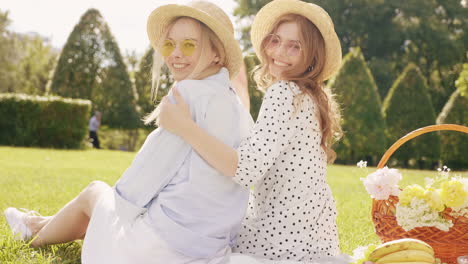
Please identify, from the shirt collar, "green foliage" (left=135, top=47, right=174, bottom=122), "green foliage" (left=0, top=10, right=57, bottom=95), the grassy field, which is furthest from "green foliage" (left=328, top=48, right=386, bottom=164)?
"green foliage" (left=0, top=10, right=57, bottom=95)

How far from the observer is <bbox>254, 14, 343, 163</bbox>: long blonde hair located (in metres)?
2.92

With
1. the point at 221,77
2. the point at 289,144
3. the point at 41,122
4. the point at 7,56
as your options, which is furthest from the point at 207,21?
the point at 7,56

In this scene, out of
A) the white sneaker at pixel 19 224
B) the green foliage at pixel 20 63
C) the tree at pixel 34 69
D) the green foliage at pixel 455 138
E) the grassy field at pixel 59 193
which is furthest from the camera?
the green foliage at pixel 20 63

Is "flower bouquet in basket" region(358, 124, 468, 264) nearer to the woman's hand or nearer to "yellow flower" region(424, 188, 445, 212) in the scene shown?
"yellow flower" region(424, 188, 445, 212)

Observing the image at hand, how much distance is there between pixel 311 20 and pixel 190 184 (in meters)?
1.15

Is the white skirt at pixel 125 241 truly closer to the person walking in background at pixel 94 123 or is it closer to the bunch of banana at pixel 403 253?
the bunch of banana at pixel 403 253

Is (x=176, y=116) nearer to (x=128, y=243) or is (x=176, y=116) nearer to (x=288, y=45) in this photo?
(x=128, y=243)

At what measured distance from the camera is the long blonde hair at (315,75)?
2.92 m

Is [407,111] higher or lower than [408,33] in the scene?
lower

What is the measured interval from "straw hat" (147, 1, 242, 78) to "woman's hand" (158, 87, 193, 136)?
0.46 metres

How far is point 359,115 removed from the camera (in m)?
16.4

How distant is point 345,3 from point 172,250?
2911 centimetres

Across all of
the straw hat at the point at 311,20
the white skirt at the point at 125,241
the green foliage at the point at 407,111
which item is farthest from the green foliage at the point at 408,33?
the white skirt at the point at 125,241

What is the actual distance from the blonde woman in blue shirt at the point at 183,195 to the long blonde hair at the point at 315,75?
0.38 m
